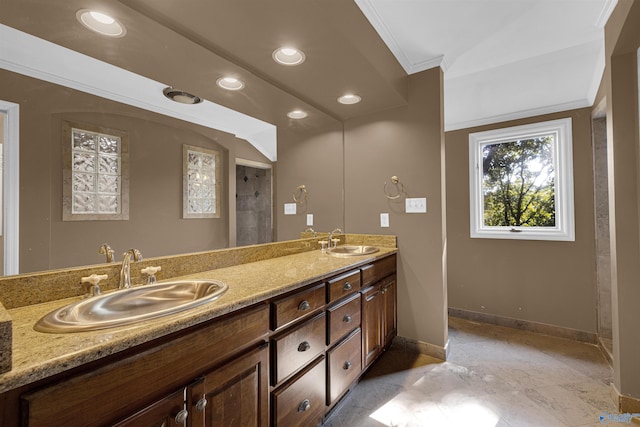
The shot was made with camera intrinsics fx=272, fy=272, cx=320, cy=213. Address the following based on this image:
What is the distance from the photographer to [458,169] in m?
3.18

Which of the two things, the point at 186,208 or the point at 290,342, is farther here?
the point at 186,208

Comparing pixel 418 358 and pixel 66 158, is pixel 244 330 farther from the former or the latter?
pixel 418 358

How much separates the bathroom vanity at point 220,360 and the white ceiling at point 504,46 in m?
1.60

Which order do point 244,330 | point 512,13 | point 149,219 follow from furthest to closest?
point 512,13
point 149,219
point 244,330

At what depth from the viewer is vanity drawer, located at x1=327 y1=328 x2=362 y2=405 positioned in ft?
4.87

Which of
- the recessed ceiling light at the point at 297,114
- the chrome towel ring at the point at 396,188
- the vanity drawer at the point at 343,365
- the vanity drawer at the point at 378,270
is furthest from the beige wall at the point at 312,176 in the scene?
the vanity drawer at the point at 343,365

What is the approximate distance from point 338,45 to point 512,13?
1.13 m

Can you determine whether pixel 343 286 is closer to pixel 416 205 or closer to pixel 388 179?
pixel 416 205

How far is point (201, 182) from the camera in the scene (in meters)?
1.43

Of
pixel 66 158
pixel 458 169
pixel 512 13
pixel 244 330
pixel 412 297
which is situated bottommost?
pixel 412 297

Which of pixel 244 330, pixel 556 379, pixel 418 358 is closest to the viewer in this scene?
pixel 244 330

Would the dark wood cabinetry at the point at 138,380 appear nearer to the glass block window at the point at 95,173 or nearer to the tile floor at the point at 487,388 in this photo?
the glass block window at the point at 95,173

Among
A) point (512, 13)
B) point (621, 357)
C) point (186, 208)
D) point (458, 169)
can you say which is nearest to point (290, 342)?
point (186, 208)

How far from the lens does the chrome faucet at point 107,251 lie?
1110mm
